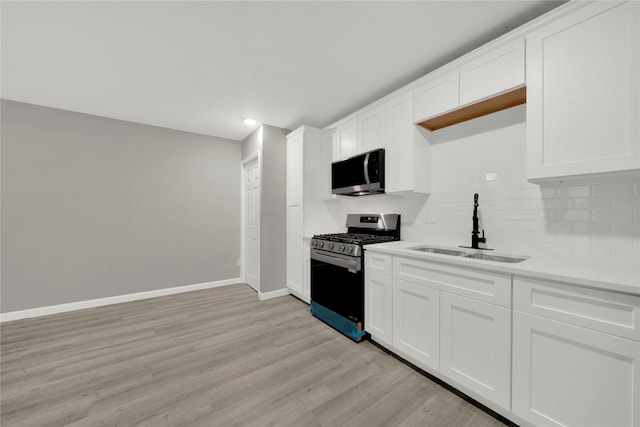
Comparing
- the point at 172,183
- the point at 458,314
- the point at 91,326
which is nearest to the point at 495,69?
the point at 458,314

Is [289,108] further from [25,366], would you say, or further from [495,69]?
[25,366]

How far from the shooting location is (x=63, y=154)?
306cm

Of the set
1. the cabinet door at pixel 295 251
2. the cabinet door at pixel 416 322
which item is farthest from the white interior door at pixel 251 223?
the cabinet door at pixel 416 322

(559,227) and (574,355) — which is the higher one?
(559,227)

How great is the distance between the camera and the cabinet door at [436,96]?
192cm

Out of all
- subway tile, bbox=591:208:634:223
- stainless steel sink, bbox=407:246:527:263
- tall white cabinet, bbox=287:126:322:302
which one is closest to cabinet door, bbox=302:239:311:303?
tall white cabinet, bbox=287:126:322:302

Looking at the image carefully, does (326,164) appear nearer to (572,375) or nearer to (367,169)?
(367,169)

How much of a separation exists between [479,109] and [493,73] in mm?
307

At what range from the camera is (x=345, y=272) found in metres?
2.42

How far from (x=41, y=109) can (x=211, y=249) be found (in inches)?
107

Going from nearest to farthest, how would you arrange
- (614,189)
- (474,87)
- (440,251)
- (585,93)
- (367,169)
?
(585,93), (614,189), (474,87), (440,251), (367,169)

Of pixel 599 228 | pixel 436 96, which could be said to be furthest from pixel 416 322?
pixel 436 96

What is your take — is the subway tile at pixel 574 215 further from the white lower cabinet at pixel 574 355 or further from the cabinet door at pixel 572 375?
the cabinet door at pixel 572 375

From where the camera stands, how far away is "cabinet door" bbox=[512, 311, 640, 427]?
3.39ft
